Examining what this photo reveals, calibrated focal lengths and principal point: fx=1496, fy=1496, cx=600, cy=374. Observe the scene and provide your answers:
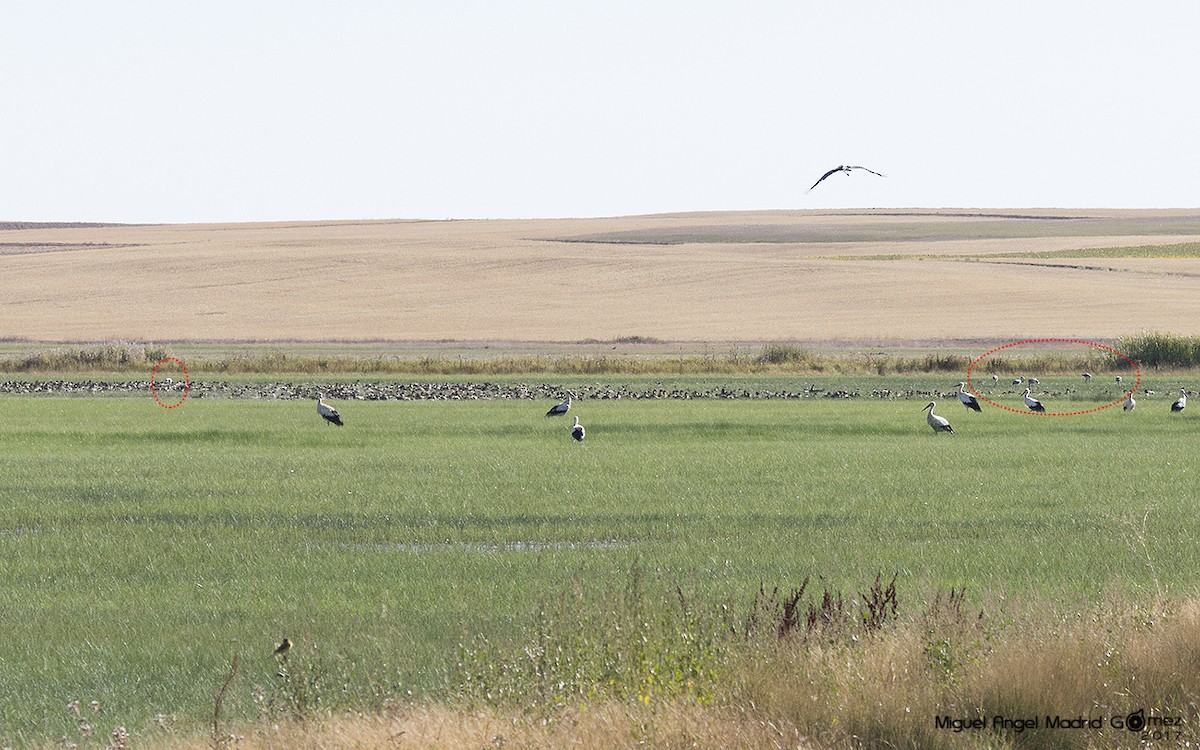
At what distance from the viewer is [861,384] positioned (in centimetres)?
5419

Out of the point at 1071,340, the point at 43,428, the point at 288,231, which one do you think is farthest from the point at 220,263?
the point at 43,428

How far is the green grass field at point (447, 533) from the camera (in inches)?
500

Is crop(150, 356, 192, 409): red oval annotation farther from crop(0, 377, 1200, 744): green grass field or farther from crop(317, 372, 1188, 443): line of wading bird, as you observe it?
crop(0, 377, 1200, 744): green grass field

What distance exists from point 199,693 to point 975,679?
578 cm

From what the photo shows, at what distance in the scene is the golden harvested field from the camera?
280 feet

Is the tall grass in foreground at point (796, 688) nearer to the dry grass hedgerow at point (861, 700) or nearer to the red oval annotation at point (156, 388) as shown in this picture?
the dry grass hedgerow at point (861, 700)

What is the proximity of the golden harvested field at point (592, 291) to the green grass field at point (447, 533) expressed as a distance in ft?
159

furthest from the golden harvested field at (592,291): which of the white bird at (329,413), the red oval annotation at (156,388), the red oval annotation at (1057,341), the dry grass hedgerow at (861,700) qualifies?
the dry grass hedgerow at (861,700)

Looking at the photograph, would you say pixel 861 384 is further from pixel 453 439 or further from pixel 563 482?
pixel 563 482

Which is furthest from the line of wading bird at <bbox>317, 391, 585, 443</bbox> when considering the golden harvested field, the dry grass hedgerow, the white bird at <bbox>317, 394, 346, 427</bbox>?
the golden harvested field

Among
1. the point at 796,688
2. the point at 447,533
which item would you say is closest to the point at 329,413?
the point at 447,533

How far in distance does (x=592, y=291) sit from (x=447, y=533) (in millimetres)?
87586

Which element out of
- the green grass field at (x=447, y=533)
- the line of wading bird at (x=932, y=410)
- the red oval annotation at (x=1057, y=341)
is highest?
the green grass field at (x=447, y=533)

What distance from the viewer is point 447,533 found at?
1967 cm
